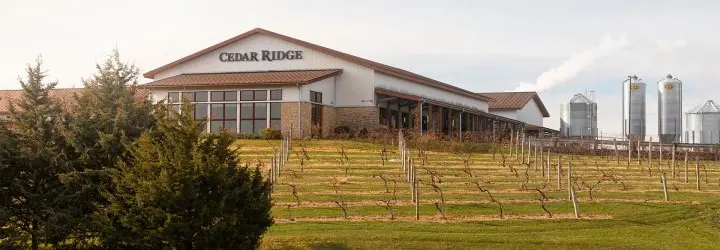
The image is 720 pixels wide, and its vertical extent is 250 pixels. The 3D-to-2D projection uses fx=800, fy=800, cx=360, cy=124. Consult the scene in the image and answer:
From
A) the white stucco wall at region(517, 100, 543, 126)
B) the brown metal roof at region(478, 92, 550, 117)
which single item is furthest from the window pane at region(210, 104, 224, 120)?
the white stucco wall at region(517, 100, 543, 126)

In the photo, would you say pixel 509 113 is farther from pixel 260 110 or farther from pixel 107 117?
pixel 107 117

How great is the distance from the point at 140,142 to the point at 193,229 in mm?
2076

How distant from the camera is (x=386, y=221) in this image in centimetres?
2017

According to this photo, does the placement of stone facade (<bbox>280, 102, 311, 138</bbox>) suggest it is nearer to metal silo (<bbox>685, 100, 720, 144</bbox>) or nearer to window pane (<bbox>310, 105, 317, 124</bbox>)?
window pane (<bbox>310, 105, 317, 124</bbox>)

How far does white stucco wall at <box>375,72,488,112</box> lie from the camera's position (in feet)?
163

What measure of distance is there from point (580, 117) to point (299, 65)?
110 ft

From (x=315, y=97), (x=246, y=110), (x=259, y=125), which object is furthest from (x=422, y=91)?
(x=246, y=110)

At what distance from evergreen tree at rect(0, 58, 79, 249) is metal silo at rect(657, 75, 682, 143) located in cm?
4792

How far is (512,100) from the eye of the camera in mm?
78062

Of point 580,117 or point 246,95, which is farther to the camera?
point 580,117

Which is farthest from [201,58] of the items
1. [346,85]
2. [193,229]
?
[193,229]

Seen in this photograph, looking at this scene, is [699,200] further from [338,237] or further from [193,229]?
[193,229]

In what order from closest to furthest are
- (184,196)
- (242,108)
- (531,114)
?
1. (184,196)
2. (242,108)
3. (531,114)

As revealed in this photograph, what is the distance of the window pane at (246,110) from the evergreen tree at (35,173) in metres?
26.9
